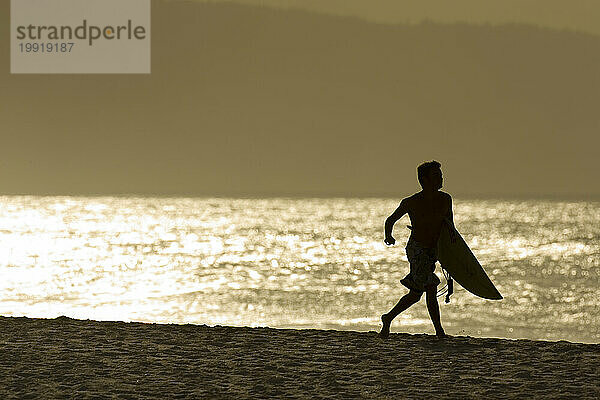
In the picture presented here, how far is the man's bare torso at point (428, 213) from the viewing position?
10.0m

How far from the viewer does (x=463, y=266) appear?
408 inches

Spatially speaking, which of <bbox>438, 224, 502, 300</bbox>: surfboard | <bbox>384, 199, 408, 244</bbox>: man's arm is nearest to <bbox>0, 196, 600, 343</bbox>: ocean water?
<bbox>438, 224, 502, 300</bbox>: surfboard

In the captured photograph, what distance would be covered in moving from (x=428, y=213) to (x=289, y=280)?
192 feet

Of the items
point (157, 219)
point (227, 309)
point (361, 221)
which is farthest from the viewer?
point (157, 219)

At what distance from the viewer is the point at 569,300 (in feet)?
190

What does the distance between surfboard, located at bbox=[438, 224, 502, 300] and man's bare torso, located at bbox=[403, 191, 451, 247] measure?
0.77ft

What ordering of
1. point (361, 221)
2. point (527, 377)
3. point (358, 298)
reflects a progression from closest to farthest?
1. point (527, 377)
2. point (358, 298)
3. point (361, 221)

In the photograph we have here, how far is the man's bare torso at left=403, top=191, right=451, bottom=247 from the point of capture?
10000 mm

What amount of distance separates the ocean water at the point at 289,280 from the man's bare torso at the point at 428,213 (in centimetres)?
2970

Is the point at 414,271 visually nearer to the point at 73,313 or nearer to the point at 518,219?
the point at 73,313

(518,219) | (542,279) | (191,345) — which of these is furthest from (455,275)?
(518,219)

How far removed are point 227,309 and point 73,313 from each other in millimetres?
9037

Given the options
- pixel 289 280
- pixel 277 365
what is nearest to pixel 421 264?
pixel 277 365

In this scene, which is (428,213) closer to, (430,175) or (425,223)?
(425,223)
